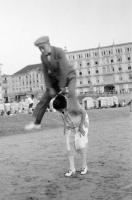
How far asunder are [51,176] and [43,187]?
0.93m

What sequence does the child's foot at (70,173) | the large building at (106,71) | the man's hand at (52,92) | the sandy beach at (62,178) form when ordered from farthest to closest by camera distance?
the large building at (106,71), the child's foot at (70,173), the sandy beach at (62,178), the man's hand at (52,92)

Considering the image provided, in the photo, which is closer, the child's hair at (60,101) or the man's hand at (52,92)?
the man's hand at (52,92)

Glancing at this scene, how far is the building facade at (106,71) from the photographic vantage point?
9938 centimetres

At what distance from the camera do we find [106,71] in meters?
105

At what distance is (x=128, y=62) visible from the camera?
10100 cm

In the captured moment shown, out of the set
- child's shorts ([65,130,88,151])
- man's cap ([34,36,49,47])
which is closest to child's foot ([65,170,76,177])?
child's shorts ([65,130,88,151])

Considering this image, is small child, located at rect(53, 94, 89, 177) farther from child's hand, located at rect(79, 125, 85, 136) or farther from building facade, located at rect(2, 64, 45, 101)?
building facade, located at rect(2, 64, 45, 101)

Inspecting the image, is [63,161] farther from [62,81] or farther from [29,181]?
[62,81]

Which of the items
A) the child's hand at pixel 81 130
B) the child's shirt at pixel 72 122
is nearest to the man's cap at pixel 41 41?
the child's shirt at pixel 72 122

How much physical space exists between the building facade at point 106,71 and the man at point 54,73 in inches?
3627

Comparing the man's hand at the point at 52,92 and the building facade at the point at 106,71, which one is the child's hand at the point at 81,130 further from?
the building facade at the point at 106,71

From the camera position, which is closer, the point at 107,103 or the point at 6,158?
the point at 6,158

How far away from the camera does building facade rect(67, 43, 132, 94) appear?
99375mm

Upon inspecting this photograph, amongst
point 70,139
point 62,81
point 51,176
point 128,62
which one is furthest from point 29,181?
point 128,62
